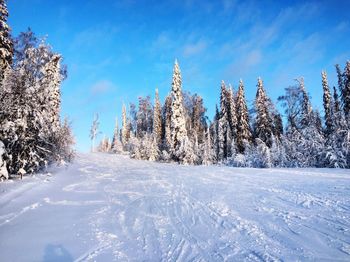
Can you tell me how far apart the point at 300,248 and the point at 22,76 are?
44.8 ft

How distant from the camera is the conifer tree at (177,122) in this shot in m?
37.4

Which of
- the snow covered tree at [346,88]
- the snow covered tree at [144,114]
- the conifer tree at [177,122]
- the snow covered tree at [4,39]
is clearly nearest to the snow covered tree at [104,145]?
the snow covered tree at [144,114]

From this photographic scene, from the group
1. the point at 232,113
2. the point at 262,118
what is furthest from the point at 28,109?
the point at 232,113

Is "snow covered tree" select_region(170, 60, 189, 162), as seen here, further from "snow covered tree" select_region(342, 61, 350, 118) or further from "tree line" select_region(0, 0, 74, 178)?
"snow covered tree" select_region(342, 61, 350, 118)

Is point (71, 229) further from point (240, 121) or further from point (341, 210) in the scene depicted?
point (240, 121)

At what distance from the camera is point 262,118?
141ft

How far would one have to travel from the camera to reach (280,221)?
264 inches

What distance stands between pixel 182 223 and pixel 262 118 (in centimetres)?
3776

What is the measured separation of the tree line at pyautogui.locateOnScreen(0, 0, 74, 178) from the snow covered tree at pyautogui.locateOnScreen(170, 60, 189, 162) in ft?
64.1

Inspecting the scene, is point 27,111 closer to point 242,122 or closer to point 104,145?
point 242,122

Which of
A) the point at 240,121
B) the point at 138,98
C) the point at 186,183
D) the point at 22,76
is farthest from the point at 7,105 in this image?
the point at 138,98

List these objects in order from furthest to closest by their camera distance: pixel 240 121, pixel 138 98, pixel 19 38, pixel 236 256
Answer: pixel 138 98
pixel 240 121
pixel 19 38
pixel 236 256

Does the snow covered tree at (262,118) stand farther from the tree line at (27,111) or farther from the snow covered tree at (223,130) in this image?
the tree line at (27,111)

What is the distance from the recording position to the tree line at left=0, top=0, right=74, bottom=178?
43.4 feet
